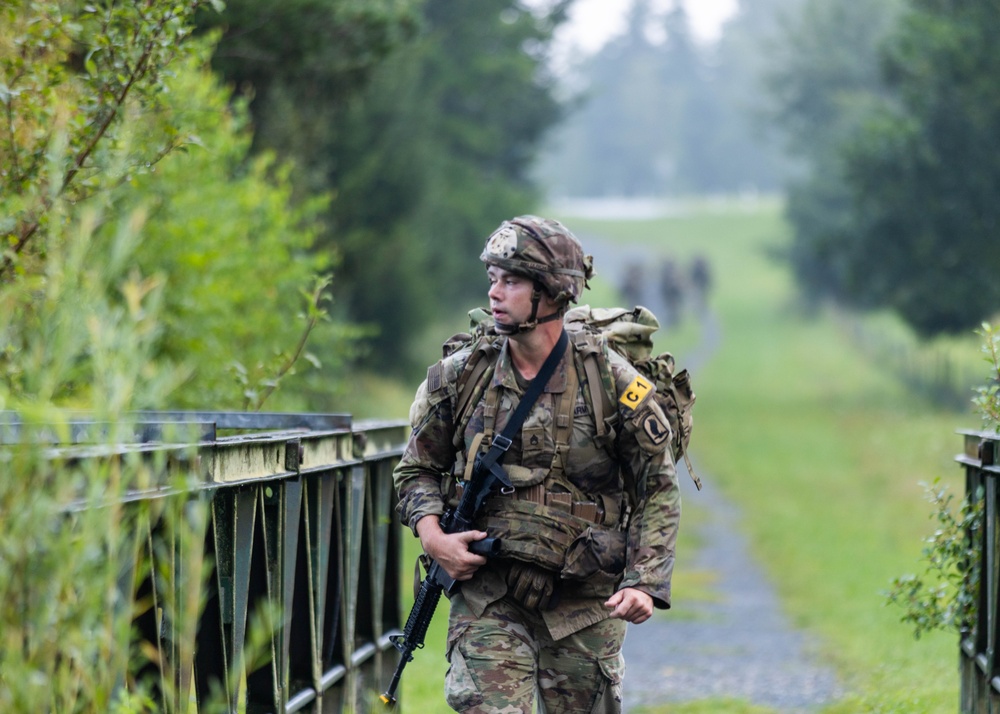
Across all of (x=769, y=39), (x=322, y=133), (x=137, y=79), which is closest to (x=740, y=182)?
(x=769, y=39)

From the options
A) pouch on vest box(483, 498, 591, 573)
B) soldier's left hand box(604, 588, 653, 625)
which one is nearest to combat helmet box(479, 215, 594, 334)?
pouch on vest box(483, 498, 591, 573)

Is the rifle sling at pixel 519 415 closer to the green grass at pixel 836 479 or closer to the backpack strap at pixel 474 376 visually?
the backpack strap at pixel 474 376

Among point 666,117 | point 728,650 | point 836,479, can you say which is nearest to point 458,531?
point 728,650

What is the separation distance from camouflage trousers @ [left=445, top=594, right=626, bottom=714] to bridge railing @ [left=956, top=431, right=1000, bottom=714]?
1.51 meters

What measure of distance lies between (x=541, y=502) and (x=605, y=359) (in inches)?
19.9

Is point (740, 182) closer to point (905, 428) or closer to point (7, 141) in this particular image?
point (905, 428)

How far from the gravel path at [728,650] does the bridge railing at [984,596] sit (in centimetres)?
249

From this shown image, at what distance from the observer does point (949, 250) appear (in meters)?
26.8

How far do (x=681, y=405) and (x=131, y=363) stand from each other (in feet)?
8.26

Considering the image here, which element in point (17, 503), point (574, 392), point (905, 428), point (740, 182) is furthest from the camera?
point (740, 182)

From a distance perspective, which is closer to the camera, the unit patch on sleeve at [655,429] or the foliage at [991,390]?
the unit patch on sleeve at [655,429]

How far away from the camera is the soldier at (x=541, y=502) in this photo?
4785 millimetres

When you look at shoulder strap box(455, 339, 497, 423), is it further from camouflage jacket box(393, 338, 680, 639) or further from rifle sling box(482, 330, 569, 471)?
rifle sling box(482, 330, 569, 471)

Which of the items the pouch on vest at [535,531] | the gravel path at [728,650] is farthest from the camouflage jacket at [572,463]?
the gravel path at [728,650]
